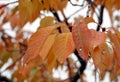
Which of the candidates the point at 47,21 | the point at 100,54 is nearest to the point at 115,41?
the point at 100,54

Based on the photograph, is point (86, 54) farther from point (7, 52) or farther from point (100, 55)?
point (7, 52)

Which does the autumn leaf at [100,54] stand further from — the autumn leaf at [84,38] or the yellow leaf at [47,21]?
the yellow leaf at [47,21]

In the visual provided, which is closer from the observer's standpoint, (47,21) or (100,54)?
(100,54)

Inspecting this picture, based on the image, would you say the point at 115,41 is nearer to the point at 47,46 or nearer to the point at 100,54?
the point at 100,54

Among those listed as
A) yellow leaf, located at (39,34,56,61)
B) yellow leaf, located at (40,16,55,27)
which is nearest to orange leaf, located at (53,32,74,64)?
yellow leaf, located at (39,34,56,61)

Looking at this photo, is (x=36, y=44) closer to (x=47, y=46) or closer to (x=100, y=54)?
(x=47, y=46)

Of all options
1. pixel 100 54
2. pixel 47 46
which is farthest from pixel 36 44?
pixel 100 54

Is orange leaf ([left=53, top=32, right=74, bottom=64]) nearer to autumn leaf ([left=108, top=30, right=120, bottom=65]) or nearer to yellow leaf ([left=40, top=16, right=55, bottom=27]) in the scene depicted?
autumn leaf ([left=108, top=30, right=120, bottom=65])

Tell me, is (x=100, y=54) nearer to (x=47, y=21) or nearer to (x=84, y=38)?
(x=84, y=38)

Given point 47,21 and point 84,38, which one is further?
point 47,21
